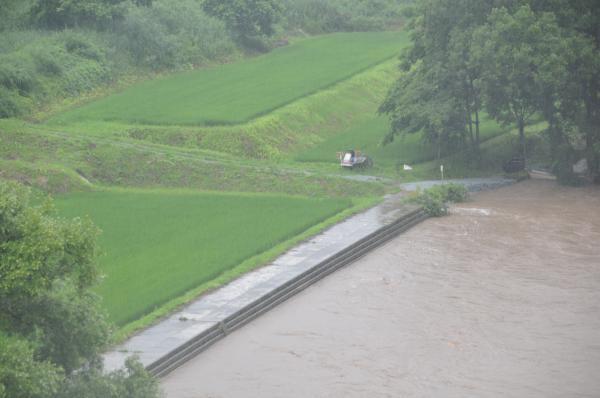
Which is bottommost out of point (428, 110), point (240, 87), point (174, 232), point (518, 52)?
point (174, 232)

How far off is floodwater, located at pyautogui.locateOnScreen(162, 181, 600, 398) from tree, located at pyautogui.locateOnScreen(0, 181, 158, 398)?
3392 mm

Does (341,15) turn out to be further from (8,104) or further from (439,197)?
(439,197)

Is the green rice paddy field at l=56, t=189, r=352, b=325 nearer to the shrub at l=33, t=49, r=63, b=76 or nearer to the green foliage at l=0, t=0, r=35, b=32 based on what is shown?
the shrub at l=33, t=49, r=63, b=76

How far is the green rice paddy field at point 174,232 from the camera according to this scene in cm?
1998

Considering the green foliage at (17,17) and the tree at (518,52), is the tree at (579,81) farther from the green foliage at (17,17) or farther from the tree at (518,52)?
the green foliage at (17,17)

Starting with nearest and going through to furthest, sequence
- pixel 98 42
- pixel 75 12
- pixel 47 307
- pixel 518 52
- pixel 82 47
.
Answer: pixel 47 307 → pixel 518 52 → pixel 82 47 → pixel 98 42 → pixel 75 12

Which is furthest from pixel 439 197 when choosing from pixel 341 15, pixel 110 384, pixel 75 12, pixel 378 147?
pixel 341 15

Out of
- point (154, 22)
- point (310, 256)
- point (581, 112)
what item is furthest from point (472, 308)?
point (154, 22)

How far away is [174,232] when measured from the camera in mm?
24656

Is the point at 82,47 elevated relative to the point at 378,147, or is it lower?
elevated

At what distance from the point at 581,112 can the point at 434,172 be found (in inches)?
215

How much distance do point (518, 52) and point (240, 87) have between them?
15.7 m

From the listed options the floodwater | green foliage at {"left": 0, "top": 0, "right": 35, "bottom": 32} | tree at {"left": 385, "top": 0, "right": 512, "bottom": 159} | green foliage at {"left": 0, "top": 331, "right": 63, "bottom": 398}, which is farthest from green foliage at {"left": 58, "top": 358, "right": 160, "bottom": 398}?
green foliage at {"left": 0, "top": 0, "right": 35, "bottom": 32}

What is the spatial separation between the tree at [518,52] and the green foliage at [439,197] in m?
3.95
